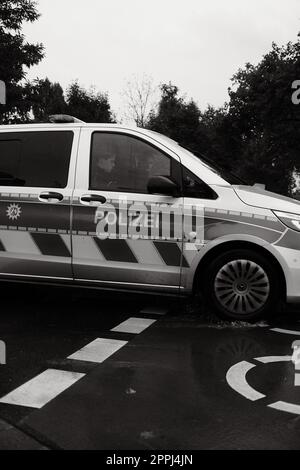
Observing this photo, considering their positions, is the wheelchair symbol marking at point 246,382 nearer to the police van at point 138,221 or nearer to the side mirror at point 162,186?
the police van at point 138,221

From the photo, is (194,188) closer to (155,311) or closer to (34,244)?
(155,311)

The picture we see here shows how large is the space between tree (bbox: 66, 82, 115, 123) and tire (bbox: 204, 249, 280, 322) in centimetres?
4807

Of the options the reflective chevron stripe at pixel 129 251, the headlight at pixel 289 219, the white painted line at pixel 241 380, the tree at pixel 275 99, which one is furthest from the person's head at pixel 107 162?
the tree at pixel 275 99

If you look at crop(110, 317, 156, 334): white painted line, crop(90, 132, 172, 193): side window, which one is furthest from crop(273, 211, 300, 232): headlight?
crop(110, 317, 156, 334): white painted line

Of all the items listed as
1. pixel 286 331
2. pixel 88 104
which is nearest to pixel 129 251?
pixel 286 331

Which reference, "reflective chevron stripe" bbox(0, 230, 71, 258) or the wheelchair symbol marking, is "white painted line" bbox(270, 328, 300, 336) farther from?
"reflective chevron stripe" bbox(0, 230, 71, 258)

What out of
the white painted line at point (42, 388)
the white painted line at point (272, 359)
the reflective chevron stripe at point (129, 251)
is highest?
the reflective chevron stripe at point (129, 251)

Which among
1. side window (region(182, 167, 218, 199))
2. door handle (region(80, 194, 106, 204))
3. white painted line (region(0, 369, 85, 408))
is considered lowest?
white painted line (region(0, 369, 85, 408))

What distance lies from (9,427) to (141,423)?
705 mm

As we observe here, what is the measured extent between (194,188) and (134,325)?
1.39 metres

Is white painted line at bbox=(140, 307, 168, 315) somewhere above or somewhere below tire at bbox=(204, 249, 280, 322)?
below

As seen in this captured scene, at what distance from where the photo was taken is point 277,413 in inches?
123

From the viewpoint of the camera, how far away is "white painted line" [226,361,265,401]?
133 inches

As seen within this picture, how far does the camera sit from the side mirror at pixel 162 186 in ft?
15.9
